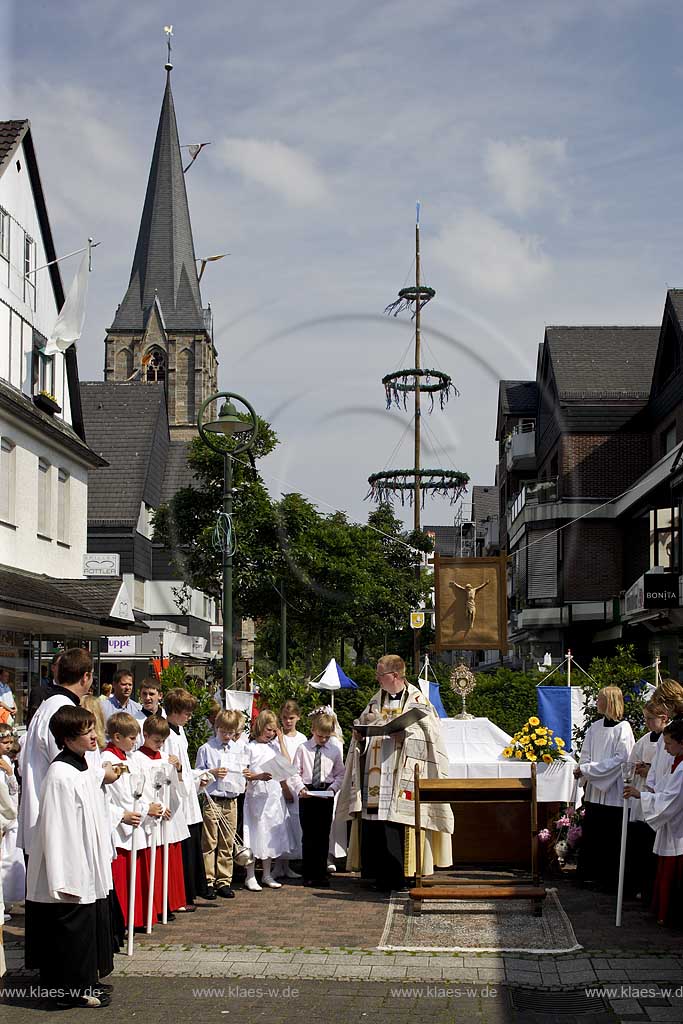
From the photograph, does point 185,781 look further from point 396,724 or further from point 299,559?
point 299,559

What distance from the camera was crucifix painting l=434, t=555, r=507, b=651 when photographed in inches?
761

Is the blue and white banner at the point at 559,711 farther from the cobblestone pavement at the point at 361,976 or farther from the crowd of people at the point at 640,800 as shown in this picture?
the cobblestone pavement at the point at 361,976

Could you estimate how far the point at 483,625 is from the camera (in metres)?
19.3

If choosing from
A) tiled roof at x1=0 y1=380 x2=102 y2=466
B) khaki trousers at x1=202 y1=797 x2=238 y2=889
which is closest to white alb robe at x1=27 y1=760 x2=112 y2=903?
khaki trousers at x1=202 y1=797 x2=238 y2=889

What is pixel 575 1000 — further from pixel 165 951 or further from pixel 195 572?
pixel 195 572

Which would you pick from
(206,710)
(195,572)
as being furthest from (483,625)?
(195,572)

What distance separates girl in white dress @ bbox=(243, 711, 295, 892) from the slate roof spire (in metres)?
87.3

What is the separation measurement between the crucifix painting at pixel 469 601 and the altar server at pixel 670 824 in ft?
31.0

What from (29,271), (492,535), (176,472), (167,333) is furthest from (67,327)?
(167,333)

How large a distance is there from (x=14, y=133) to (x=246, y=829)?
791 inches

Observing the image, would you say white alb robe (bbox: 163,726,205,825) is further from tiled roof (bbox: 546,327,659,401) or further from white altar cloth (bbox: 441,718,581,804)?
tiled roof (bbox: 546,327,659,401)

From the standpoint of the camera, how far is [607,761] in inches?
454

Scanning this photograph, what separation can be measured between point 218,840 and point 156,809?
7.44 feet

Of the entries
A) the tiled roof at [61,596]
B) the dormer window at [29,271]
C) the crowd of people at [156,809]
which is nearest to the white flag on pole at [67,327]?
the dormer window at [29,271]
